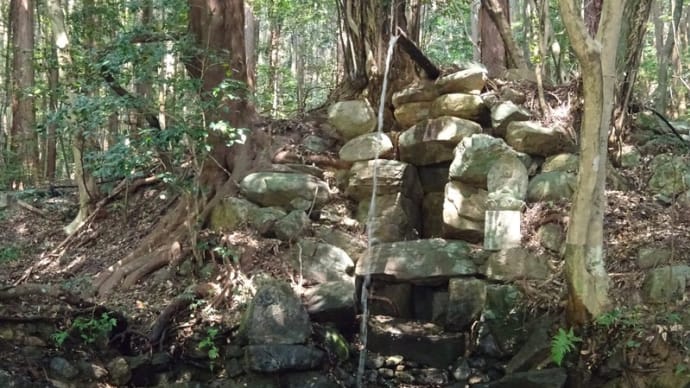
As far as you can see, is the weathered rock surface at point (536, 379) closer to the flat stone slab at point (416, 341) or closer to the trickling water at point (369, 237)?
the flat stone slab at point (416, 341)

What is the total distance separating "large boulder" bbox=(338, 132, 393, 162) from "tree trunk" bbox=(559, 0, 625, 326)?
10.2ft

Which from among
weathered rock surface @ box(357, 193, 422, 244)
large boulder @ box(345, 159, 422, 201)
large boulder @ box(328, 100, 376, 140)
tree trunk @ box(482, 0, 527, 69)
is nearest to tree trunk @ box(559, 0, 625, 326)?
weathered rock surface @ box(357, 193, 422, 244)

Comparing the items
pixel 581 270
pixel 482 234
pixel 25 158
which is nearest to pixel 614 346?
pixel 581 270

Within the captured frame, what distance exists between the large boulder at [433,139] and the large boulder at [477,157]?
0.41 m

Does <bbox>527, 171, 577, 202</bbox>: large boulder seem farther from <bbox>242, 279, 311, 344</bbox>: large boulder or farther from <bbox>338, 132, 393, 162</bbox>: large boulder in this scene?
<bbox>242, 279, 311, 344</bbox>: large boulder

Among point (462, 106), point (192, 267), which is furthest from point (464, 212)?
point (192, 267)

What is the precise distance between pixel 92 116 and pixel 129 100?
0.39 m

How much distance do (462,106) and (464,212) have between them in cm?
148

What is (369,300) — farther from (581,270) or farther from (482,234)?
(581,270)

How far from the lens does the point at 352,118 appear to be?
7.82m

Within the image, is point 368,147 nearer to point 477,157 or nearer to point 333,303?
point 477,157

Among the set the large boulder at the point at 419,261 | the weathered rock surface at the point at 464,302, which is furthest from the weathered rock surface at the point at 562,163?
the weathered rock surface at the point at 464,302

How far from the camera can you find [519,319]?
5.22 m

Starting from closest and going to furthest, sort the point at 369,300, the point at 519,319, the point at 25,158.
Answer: the point at 519,319 < the point at 369,300 < the point at 25,158
